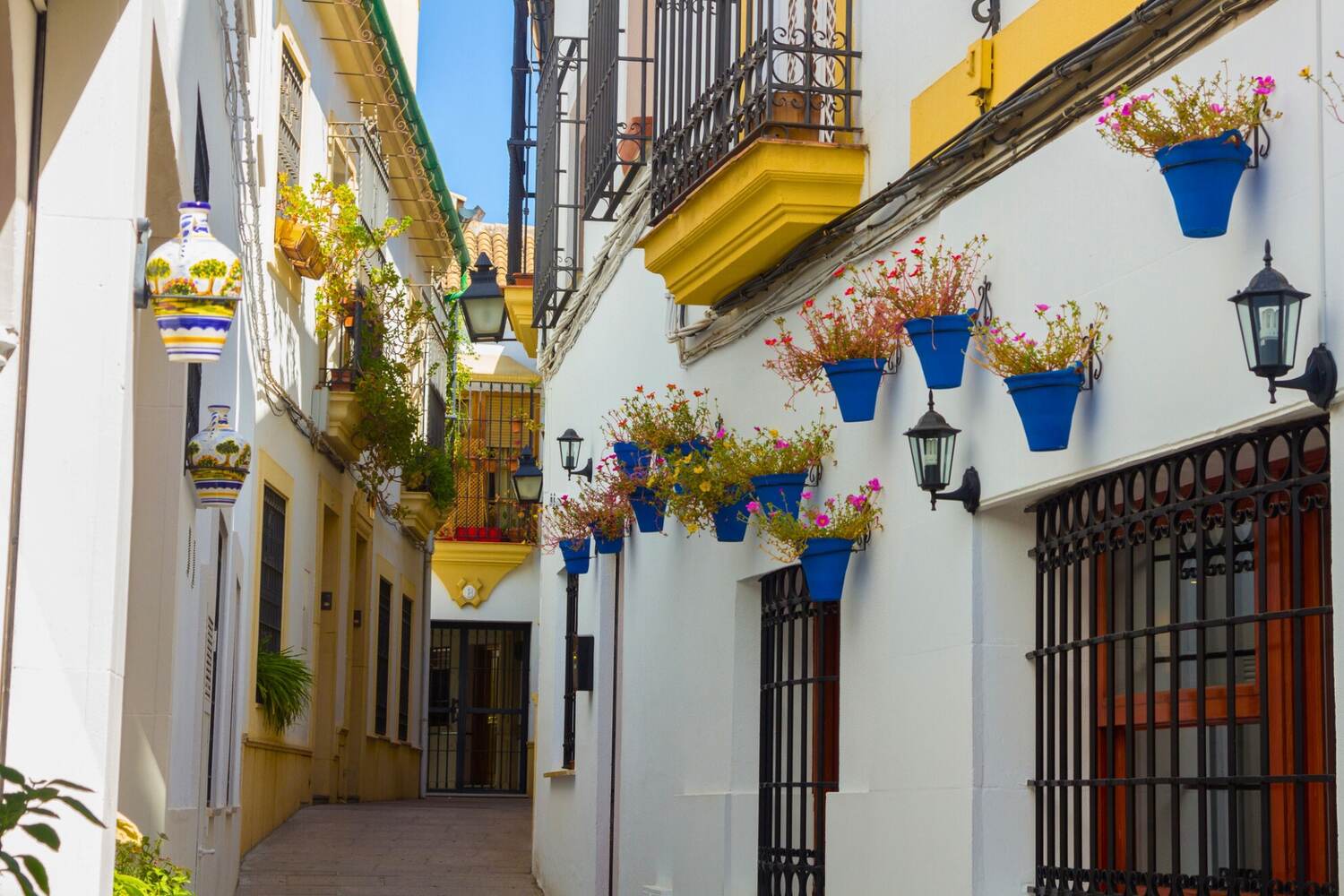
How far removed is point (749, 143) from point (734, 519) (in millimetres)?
1758

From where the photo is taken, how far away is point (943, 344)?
6.16 meters

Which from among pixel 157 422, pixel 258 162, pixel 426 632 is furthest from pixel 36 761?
pixel 426 632

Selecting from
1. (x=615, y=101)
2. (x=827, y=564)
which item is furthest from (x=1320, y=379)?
(x=615, y=101)

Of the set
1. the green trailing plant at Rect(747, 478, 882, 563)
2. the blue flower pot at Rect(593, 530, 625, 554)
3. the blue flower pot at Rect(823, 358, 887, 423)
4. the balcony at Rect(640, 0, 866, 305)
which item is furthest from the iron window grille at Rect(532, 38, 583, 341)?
the blue flower pot at Rect(823, 358, 887, 423)

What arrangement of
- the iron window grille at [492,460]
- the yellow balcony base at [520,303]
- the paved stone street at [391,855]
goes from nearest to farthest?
the paved stone street at [391,855]
the yellow balcony base at [520,303]
the iron window grille at [492,460]

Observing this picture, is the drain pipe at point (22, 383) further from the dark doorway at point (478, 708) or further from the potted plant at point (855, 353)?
the dark doorway at point (478, 708)

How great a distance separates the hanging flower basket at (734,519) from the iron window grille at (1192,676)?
235 cm

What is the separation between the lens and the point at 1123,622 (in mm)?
5770

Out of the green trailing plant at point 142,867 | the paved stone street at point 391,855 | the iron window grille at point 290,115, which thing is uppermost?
the iron window grille at point 290,115

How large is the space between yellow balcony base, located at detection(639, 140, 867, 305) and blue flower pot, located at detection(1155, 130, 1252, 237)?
9.56 feet

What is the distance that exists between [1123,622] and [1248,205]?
160cm

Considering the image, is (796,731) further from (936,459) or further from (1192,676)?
(1192,676)

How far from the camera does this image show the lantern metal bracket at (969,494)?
20.3ft

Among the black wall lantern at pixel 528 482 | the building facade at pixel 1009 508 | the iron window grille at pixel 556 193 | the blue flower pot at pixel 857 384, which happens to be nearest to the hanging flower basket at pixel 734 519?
the building facade at pixel 1009 508
